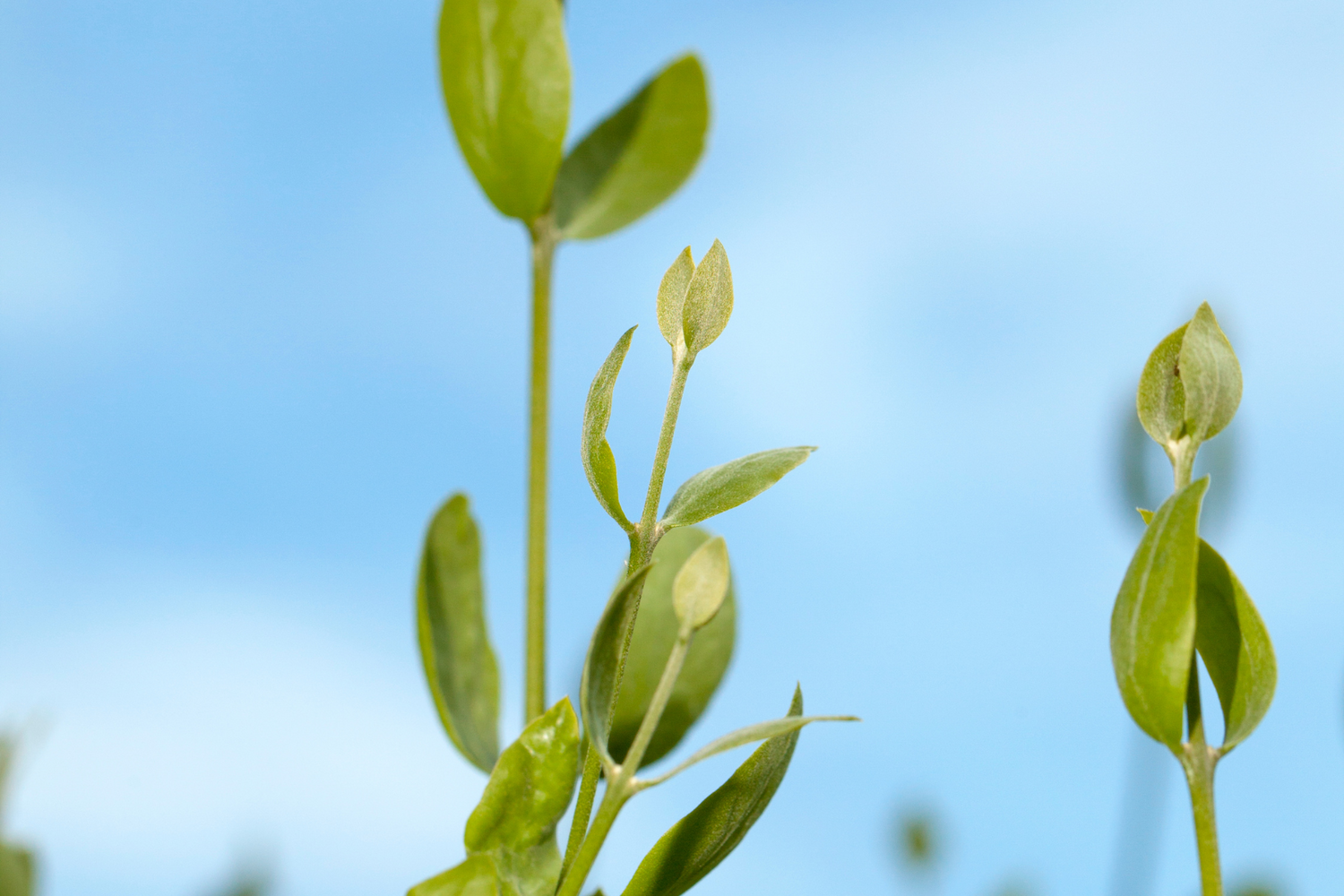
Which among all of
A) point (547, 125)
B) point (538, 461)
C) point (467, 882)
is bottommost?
point (467, 882)

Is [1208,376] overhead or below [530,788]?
overhead

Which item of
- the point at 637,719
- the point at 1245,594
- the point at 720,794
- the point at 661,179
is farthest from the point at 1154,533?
the point at 661,179

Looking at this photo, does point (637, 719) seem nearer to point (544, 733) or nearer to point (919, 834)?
point (544, 733)

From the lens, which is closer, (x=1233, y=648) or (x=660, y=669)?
(x=1233, y=648)

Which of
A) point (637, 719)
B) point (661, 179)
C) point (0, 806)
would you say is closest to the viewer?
point (0, 806)

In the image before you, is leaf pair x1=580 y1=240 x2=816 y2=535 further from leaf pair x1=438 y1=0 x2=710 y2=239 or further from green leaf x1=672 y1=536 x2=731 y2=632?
leaf pair x1=438 y1=0 x2=710 y2=239

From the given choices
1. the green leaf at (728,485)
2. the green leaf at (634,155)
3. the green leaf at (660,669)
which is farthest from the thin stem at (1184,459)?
the green leaf at (634,155)

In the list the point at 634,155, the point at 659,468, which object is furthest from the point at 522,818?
the point at 634,155

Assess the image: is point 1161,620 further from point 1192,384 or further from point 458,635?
point 458,635
